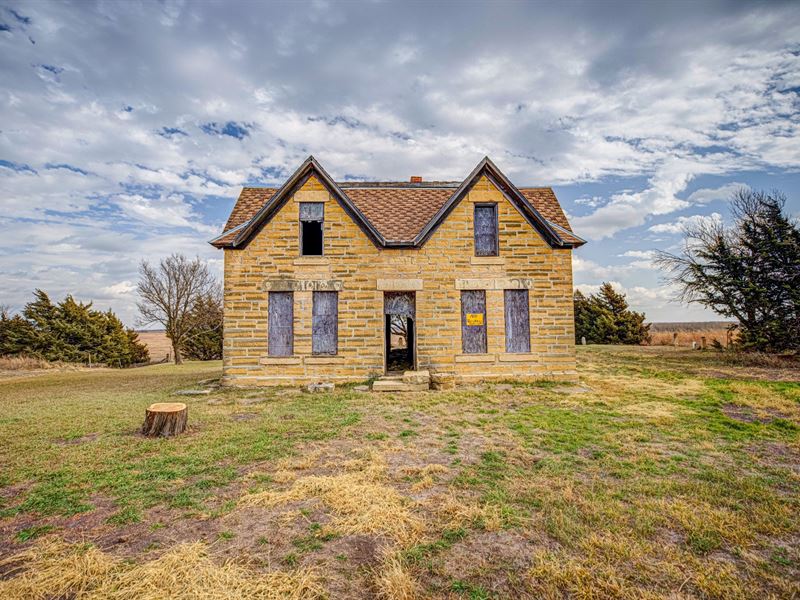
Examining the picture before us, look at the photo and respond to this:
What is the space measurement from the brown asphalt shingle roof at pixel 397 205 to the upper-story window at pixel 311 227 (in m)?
1.77

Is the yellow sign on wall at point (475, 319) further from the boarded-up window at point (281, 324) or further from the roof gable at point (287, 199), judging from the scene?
the boarded-up window at point (281, 324)

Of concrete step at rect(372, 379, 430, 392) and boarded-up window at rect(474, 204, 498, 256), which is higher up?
boarded-up window at rect(474, 204, 498, 256)

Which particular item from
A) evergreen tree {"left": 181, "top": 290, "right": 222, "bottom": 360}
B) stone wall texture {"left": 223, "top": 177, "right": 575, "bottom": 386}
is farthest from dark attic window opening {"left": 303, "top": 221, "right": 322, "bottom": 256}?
evergreen tree {"left": 181, "top": 290, "right": 222, "bottom": 360}

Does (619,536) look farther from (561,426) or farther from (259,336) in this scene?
(259,336)

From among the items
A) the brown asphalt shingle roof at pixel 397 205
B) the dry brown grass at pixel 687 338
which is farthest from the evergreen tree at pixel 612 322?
the brown asphalt shingle roof at pixel 397 205

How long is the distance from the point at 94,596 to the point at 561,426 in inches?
309

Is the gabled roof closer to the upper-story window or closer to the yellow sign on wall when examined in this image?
the upper-story window

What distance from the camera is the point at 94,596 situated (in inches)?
129

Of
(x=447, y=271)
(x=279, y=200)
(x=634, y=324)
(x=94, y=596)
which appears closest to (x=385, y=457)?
(x=94, y=596)

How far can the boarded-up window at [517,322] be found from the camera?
14.1 metres

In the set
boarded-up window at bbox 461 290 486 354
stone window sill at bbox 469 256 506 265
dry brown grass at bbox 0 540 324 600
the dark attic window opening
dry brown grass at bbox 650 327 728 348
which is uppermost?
the dark attic window opening

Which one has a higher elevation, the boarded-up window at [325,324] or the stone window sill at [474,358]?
the boarded-up window at [325,324]

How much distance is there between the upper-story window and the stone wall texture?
28cm

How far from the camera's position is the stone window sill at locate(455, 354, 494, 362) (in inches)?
548
